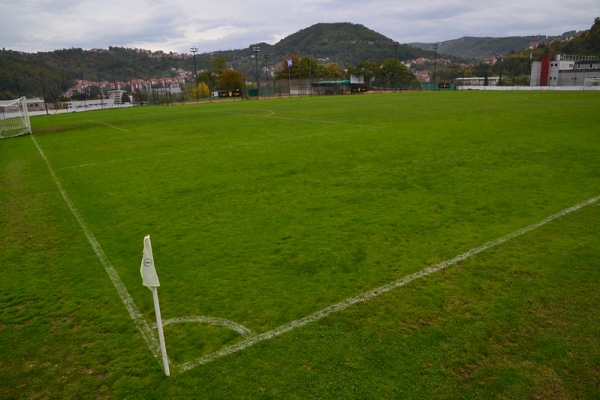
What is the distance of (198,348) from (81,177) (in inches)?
427

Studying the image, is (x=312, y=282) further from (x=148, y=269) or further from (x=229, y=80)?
(x=229, y=80)

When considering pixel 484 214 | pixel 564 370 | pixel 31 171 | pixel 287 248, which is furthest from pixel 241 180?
pixel 564 370

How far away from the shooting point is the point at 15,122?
108ft

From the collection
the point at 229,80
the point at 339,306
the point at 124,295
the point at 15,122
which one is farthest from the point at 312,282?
the point at 229,80

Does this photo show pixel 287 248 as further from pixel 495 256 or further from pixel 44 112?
pixel 44 112

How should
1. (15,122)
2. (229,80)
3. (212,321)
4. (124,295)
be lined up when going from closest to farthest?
(212,321)
(124,295)
(15,122)
(229,80)

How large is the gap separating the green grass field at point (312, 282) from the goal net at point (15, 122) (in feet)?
58.9

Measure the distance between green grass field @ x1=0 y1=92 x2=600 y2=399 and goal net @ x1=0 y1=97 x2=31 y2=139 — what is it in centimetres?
1794

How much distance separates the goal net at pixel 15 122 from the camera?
91.3ft

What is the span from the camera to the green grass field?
13.5 ft

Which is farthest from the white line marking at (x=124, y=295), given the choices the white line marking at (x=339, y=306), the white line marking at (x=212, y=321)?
the white line marking at (x=339, y=306)

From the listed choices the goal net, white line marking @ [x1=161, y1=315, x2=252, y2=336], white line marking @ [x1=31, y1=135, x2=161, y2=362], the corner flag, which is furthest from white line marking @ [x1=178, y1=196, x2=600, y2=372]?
the goal net

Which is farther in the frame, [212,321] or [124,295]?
[124,295]

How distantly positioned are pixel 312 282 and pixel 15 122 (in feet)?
116
